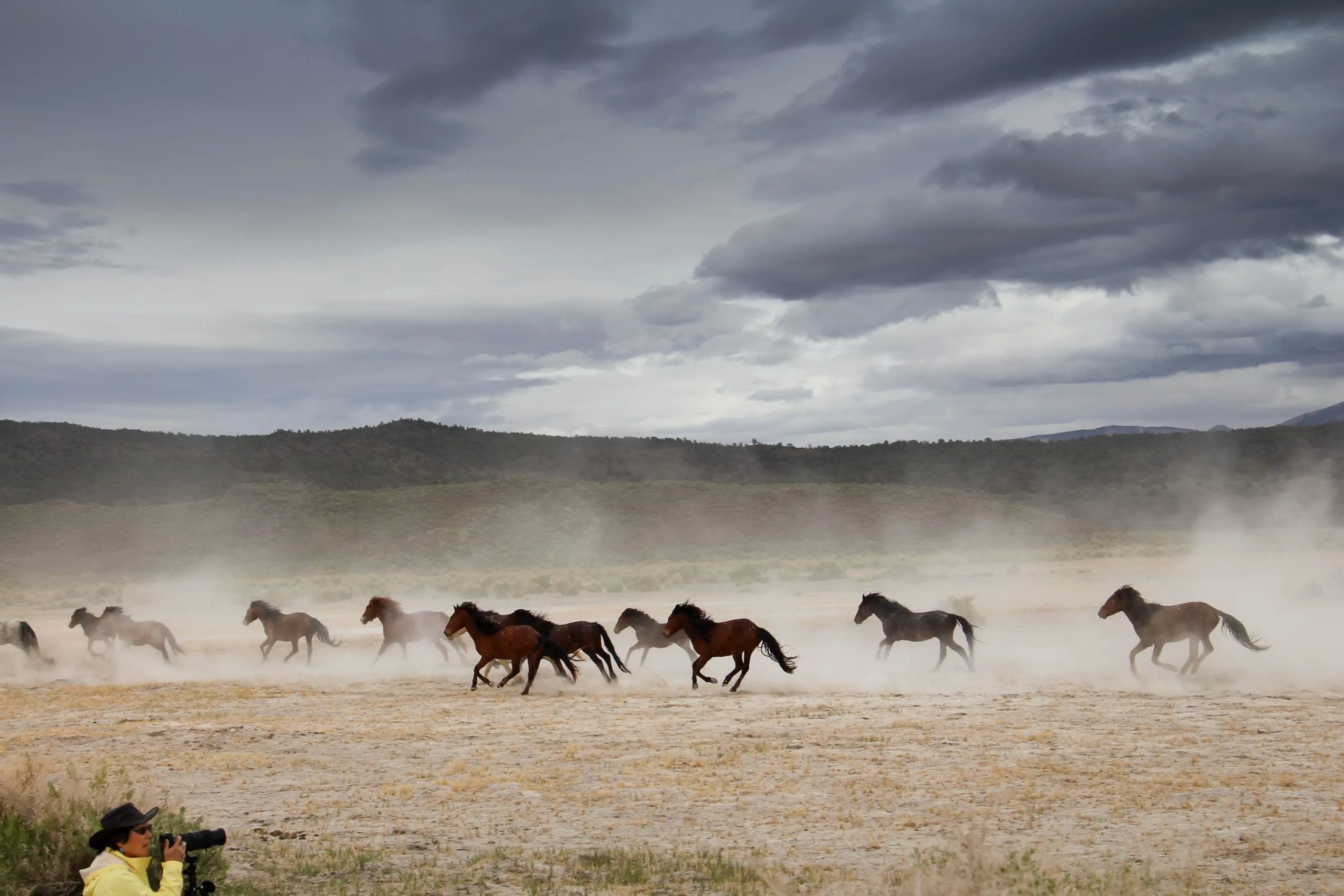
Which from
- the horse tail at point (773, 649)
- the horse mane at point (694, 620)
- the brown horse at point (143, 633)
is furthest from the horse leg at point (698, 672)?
the brown horse at point (143, 633)

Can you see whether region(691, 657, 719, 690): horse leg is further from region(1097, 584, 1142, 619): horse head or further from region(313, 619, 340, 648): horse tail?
region(313, 619, 340, 648): horse tail

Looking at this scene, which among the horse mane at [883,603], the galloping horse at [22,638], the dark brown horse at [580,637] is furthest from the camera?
the galloping horse at [22,638]

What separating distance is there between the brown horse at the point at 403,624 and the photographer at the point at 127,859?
1738 cm

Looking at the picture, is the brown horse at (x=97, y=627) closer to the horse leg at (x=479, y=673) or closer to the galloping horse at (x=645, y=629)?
the horse leg at (x=479, y=673)

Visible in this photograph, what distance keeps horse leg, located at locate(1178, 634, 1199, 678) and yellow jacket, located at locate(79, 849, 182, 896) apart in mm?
17318

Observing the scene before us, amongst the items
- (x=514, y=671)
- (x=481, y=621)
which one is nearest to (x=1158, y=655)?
(x=514, y=671)

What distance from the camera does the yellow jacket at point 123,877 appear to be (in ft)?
20.3

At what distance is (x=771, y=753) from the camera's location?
1419 centimetres

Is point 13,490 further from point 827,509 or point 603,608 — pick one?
point 603,608

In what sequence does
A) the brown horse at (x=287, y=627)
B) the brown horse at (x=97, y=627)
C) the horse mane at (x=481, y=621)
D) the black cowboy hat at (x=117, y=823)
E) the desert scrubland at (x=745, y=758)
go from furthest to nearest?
the brown horse at (x=97, y=627) < the brown horse at (x=287, y=627) < the horse mane at (x=481, y=621) < the desert scrubland at (x=745, y=758) < the black cowboy hat at (x=117, y=823)

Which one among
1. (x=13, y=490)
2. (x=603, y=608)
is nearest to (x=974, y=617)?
(x=603, y=608)

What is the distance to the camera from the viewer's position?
654 centimetres

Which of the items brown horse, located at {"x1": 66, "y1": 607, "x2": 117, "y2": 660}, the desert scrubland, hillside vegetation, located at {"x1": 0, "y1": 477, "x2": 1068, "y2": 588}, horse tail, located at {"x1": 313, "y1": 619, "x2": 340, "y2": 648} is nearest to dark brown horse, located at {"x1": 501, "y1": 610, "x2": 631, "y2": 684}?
the desert scrubland

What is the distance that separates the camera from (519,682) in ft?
71.0
